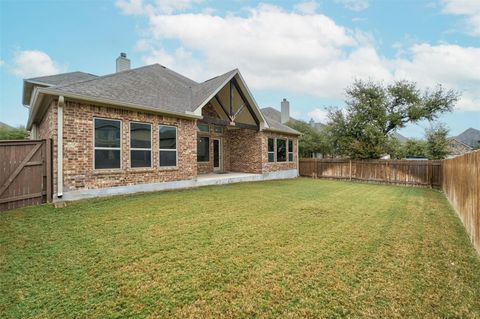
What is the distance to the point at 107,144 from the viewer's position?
27.2 feet

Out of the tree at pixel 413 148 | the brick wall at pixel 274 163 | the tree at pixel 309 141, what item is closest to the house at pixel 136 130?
the brick wall at pixel 274 163

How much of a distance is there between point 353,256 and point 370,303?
4.06 feet

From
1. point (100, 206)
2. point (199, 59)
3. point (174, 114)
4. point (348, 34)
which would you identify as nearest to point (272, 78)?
point (199, 59)

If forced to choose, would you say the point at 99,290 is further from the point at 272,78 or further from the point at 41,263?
the point at 272,78

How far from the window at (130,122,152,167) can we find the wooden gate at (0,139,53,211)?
253cm

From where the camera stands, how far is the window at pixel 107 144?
26.3 feet

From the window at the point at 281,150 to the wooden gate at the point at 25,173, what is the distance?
42.7 feet

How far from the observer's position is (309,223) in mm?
5480

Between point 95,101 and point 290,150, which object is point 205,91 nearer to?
point 95,101

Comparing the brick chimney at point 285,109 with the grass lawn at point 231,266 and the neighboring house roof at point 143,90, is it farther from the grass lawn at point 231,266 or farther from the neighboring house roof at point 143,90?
the grass lawn at point 231,266

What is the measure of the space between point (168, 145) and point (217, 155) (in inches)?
225

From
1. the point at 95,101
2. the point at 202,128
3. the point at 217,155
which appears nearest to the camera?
the point at 95,101

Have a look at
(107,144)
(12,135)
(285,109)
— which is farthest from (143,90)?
(285,109)

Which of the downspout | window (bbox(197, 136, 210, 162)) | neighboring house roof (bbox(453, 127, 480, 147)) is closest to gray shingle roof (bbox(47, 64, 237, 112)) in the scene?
the downspout
